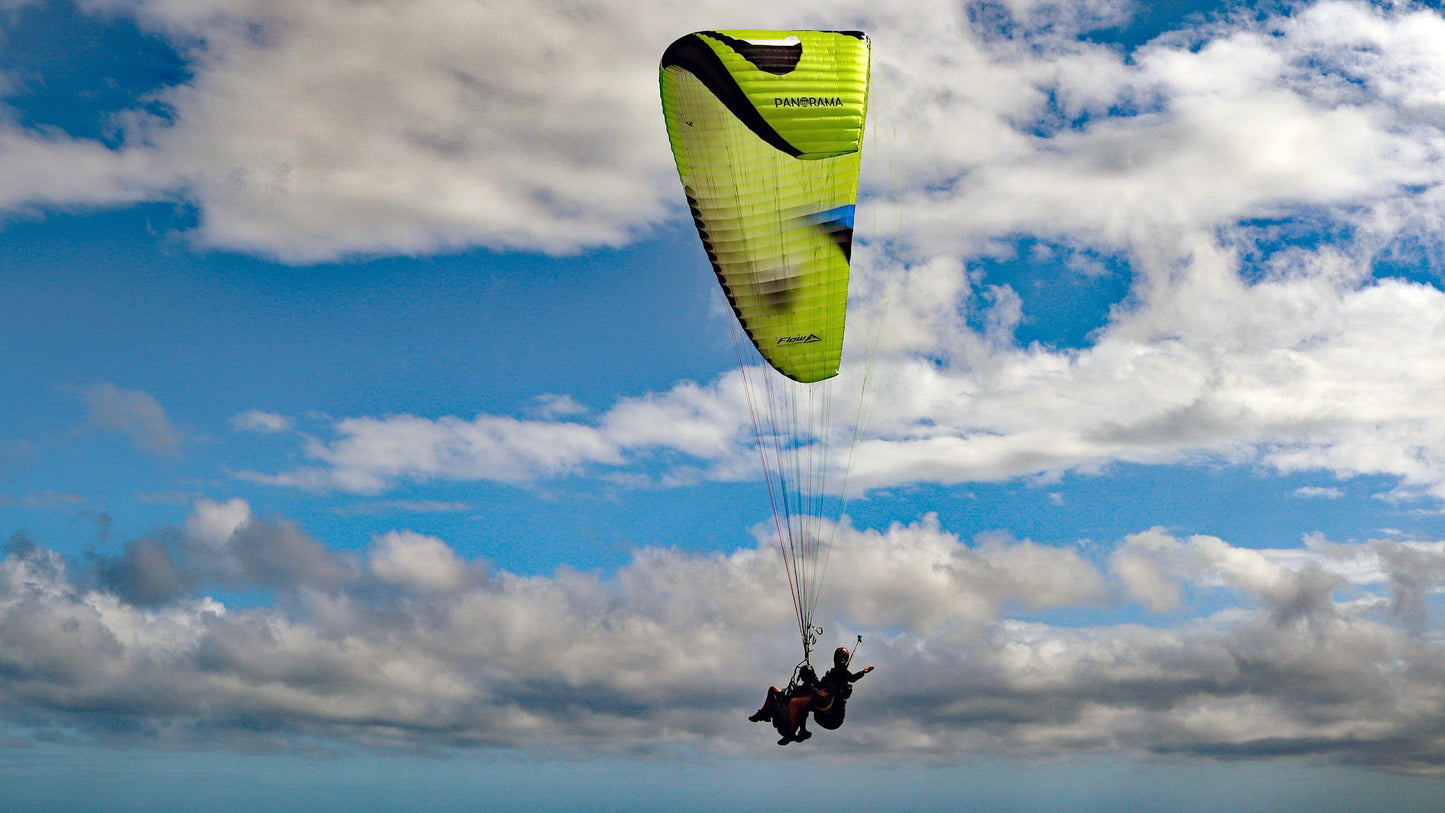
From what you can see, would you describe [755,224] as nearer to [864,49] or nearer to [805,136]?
[805,136]

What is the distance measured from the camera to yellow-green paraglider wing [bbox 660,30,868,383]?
102 feet

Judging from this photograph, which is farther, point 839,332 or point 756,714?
point 839,332

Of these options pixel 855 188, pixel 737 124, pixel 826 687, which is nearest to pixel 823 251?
pixel 855 188

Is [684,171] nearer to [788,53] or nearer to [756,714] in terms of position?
[788,53]

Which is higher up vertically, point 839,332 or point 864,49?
point 864,49

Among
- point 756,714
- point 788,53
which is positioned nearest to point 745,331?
point 788,53

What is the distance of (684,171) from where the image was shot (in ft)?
110

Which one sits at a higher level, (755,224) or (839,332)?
(755,224)

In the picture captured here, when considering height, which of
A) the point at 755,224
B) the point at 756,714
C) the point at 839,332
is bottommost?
the point at 756,714

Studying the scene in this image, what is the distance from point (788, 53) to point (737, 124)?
2.06m

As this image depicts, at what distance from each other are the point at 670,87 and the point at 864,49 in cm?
482

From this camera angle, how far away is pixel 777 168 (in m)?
32.6

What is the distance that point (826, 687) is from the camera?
31.9 meters

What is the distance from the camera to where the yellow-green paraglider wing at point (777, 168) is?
31219mm
